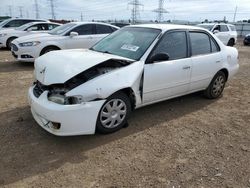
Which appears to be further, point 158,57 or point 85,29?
point 85,29

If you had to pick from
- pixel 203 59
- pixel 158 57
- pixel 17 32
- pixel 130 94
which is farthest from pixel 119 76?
pixel 17 32

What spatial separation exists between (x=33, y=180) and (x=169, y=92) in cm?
270

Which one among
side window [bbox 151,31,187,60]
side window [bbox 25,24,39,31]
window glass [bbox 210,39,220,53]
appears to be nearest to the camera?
side window [bbox 151,31,187,60]

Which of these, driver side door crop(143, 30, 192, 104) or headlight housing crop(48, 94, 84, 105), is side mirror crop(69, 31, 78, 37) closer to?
driver side door crop(143, 30, 192, 104)

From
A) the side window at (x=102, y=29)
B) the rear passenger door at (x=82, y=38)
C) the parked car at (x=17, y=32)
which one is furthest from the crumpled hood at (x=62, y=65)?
the parked car at (x=17, y=32)

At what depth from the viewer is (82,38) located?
368 inches

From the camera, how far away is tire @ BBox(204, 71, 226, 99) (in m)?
5.42

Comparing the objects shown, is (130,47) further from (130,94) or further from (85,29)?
(85,29)

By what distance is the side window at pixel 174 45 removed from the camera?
4281 mm

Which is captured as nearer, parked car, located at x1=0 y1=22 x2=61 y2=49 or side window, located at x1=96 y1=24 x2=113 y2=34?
side window, located at x1=96 y1=24 x2=113 y2=34

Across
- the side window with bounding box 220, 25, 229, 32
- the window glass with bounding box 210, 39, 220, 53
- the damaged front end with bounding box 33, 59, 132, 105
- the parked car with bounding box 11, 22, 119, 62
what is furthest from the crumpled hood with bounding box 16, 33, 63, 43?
the side window with bounding box 220, 25, 229, 32

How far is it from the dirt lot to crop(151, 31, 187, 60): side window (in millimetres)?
1092

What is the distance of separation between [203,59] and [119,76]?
2.13 metres

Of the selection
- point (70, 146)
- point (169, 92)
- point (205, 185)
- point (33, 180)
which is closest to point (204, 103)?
point (169, 92)
